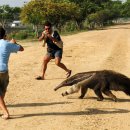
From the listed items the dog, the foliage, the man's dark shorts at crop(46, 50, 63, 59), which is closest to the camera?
the dog

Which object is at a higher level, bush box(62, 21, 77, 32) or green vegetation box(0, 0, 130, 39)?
green vegetation box(0, 0, 130, 39)

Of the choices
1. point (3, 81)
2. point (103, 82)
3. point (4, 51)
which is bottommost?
point (103, 82)

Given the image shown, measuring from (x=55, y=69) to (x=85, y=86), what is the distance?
5.67 metres

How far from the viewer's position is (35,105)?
9.42m

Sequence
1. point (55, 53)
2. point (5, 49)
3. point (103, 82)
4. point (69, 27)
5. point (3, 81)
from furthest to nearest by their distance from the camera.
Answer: point (69, 27) → point (55, 53) → point (103, 82) → point (3, 81) → point (5, 49)

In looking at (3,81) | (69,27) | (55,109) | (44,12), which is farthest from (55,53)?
(69,27)

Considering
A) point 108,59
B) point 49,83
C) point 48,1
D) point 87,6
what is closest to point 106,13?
point 87,6

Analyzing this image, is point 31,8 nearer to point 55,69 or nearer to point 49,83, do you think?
point 55,69

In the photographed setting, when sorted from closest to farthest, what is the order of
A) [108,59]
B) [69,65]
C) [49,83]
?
[49,83] < [69,65] < [108,59]

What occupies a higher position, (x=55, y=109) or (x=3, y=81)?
(x=3, y=81)

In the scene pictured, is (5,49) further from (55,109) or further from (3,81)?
(55,109)

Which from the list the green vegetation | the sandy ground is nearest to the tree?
the green vegetation

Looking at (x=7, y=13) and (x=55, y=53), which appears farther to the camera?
(x=7, y=13)

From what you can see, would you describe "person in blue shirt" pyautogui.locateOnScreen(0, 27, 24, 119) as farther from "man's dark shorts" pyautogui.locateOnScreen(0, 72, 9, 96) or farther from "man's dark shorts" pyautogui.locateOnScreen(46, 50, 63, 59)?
"man's dark shorts" pyautogui.locateOnScreen(46, 50, 63, 59)
